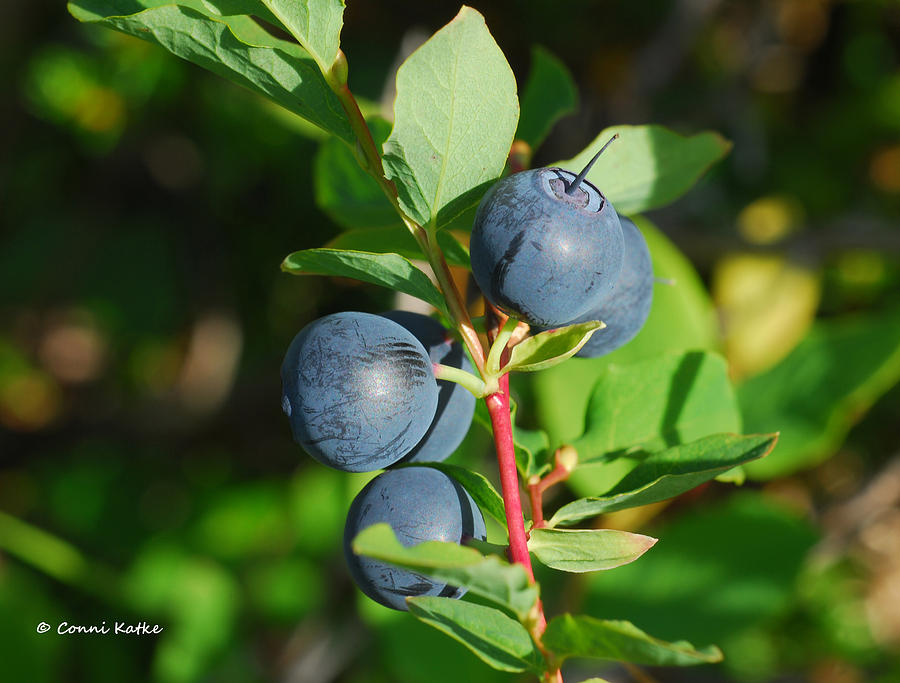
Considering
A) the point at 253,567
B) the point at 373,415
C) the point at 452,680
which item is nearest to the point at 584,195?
the point at 373,415

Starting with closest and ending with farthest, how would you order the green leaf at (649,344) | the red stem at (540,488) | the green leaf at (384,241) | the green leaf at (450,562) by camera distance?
the green leaf at (450,562) → the red stem at (540,488) → the green leaf at (384,241) → the green leaf at (649,344)

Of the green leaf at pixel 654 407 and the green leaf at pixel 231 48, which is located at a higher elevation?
the green leaf at pixel 231 48

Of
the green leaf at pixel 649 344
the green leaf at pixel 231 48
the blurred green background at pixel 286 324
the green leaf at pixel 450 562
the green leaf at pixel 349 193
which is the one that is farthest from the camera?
the blurred green background at pixel 286 324

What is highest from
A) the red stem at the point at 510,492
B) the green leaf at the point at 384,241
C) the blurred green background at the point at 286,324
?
the green leaf at the point at 384,241

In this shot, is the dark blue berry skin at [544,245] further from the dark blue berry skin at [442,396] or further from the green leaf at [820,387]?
the green leaf at [820,387]

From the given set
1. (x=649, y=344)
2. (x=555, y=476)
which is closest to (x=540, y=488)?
(x=555, y=476)

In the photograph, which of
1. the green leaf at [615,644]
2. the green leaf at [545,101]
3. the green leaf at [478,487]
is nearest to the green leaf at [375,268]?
the green leaf at [478,487]

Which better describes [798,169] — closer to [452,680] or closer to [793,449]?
[793,449]
